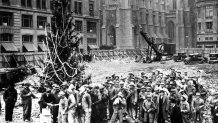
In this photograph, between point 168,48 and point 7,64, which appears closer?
point 7,64

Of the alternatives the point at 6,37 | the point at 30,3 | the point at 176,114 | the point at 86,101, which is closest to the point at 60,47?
the point at 86,101

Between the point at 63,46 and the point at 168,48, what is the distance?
31313mm

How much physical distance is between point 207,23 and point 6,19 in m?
41.7

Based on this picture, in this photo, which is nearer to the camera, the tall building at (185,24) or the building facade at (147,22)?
the building facade at (147,22)

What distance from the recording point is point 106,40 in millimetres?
67500

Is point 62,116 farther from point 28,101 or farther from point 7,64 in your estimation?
point 7,64

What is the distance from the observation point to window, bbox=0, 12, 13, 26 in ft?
138

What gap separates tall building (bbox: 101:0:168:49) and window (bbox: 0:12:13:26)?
26178 millimetres

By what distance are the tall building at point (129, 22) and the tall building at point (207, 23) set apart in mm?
→ 10562

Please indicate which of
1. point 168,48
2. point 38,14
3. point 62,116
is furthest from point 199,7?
point 62,116

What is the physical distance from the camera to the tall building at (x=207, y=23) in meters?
63.8

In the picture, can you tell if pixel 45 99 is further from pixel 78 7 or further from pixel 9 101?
pixel 78 7

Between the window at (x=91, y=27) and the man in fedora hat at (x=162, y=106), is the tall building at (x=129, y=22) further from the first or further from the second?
→ the man in fedora hat at (x=162, y=106)

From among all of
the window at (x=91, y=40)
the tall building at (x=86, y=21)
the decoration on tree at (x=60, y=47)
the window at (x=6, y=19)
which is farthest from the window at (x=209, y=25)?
the decoration on tree at (x=60, y=47)
